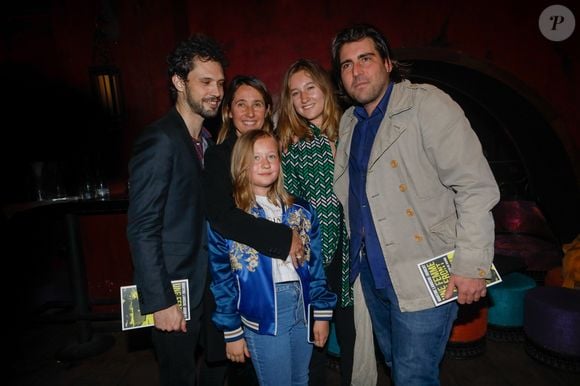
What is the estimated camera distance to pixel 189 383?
2.17m

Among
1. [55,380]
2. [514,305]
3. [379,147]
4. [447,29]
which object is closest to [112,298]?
[55,380]

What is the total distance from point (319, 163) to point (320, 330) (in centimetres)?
98

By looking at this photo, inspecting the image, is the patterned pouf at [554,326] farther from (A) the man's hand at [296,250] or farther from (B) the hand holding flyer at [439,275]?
(A) the man's hand at [296,250]

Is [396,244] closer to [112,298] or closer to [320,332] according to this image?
[320,332]

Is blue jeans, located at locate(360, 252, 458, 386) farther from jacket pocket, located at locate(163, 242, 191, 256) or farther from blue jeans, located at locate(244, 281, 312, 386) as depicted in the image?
jacket pocket, located at locate(163, 242, 191, 256)

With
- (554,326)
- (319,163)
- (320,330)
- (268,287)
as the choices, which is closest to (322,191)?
(319,163)

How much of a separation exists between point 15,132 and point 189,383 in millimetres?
4824

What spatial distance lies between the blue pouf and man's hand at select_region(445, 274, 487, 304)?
2.00 metres

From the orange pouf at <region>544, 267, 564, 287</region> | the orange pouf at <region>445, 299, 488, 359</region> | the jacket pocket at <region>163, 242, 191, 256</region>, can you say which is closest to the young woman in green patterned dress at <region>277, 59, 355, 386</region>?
the jacket pocket at <region>163, 242, 191, 256</region>

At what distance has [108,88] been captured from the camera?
376 centimetres

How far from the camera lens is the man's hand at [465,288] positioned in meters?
1.82

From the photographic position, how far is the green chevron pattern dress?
7.65 ft

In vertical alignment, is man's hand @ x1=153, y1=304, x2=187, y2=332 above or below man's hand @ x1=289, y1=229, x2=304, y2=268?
below

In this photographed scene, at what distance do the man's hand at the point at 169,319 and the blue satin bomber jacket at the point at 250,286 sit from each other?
0.19 metres
